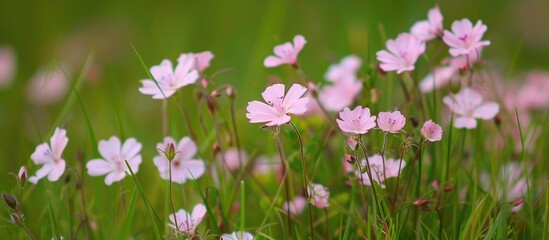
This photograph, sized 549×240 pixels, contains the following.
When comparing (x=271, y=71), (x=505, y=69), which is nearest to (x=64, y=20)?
(x=271, y=71)

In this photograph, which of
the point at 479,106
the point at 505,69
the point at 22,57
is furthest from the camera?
the point at 22,57

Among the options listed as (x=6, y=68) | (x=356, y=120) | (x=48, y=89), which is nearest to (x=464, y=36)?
(x=356, y=120)

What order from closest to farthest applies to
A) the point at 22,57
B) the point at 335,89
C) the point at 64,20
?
the point at 335,89 → the point at 22,57 → the point at 64,20

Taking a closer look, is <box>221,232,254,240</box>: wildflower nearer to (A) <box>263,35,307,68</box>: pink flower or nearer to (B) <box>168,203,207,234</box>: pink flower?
(B) <box>168,203,207,234</box>: pink flower

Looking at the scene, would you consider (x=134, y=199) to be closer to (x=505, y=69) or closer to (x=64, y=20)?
(x=505, y=69)

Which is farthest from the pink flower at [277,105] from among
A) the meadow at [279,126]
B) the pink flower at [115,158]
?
the pink flower at [115,158]

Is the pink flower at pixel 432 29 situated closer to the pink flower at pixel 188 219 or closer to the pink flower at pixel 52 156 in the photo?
the pink flower at pixel 188 219

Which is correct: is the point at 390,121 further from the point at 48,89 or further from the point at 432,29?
the point at 48,89
